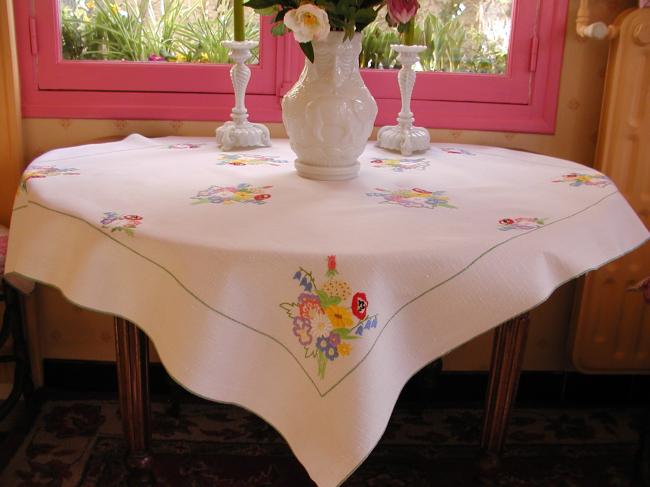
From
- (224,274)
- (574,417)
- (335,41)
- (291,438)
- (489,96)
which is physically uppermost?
(335,41)

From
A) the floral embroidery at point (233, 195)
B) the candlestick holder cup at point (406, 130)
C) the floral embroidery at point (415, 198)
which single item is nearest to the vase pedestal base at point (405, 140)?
the candlestick holder cup at point (406, 130)

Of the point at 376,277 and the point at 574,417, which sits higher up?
the point at 376,277

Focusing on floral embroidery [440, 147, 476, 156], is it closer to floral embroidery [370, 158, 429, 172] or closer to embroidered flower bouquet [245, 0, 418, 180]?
floral embroidery [370, 158, 429, 172]

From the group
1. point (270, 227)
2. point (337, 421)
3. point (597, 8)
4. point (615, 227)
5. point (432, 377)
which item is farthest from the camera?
point (432, 377)

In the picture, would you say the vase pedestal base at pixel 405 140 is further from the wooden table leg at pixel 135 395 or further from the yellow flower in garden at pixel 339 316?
the yellow flower in garden at pixel 339 316

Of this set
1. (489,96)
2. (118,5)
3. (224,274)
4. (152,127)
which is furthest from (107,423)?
(489,96)

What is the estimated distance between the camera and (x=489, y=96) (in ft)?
6.71

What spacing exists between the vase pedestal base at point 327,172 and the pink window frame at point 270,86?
0.67m

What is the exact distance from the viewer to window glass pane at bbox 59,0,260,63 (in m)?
2.00

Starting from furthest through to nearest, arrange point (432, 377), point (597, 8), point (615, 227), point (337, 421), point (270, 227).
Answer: point (432, 377)
point (597, 8)
point (615, 227)
point (270, 227)
point (337, 421)

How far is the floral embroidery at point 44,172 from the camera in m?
1.35

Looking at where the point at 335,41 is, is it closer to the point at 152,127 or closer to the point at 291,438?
the point at 291,438

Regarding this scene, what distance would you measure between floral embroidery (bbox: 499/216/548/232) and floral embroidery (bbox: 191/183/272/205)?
0.39 meters

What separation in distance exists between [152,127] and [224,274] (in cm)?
121
